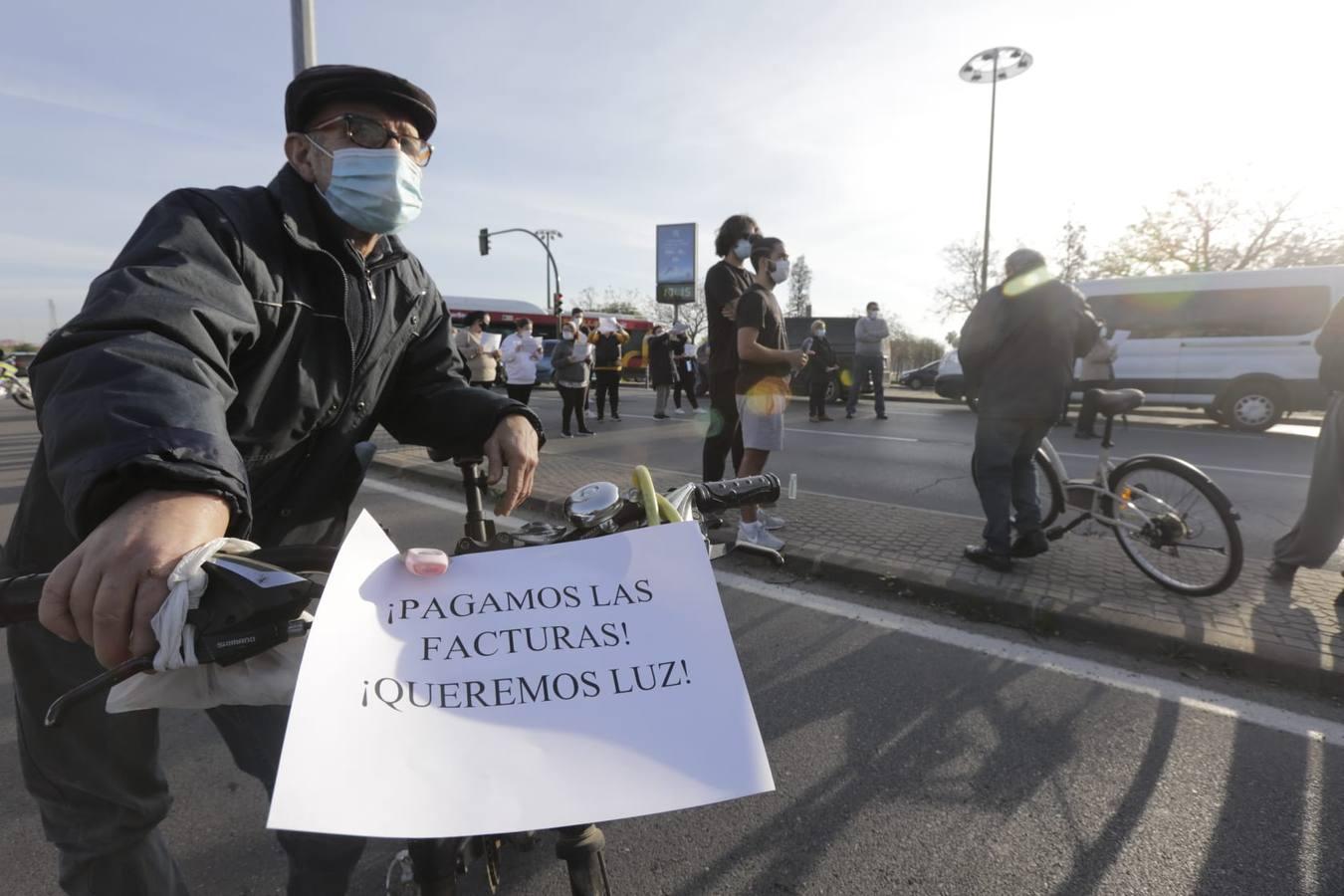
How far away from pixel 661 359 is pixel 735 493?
464 inches

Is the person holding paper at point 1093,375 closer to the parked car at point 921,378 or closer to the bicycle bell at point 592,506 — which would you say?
the bicycle bell at point 592,506

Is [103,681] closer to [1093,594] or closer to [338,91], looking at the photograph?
[338,91]

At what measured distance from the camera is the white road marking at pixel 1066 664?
8.58ft

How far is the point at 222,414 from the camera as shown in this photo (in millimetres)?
890

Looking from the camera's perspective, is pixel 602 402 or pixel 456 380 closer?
pixel 456 380

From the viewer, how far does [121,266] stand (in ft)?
3.29

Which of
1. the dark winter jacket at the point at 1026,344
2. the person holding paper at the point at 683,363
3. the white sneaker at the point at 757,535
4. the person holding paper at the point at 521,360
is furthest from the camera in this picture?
the person holding paper at the point at 683,363

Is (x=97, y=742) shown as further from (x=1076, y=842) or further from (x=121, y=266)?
(x=1076, y=842)

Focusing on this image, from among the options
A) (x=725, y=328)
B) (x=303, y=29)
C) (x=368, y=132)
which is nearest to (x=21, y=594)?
(x=368, y=132)

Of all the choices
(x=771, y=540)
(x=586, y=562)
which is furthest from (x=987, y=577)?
(x=586, y=562)

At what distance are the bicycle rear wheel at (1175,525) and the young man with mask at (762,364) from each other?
1.99 meters

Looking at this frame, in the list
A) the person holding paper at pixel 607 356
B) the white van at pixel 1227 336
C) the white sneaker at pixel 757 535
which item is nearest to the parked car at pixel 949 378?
the white van at pixel 1227 336

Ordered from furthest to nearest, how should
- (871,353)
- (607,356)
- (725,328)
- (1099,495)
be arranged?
1. (871,353)
2. (607,356)
3. (725,328)
4. (1099,495)

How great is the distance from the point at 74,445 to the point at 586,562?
58 centimetres
